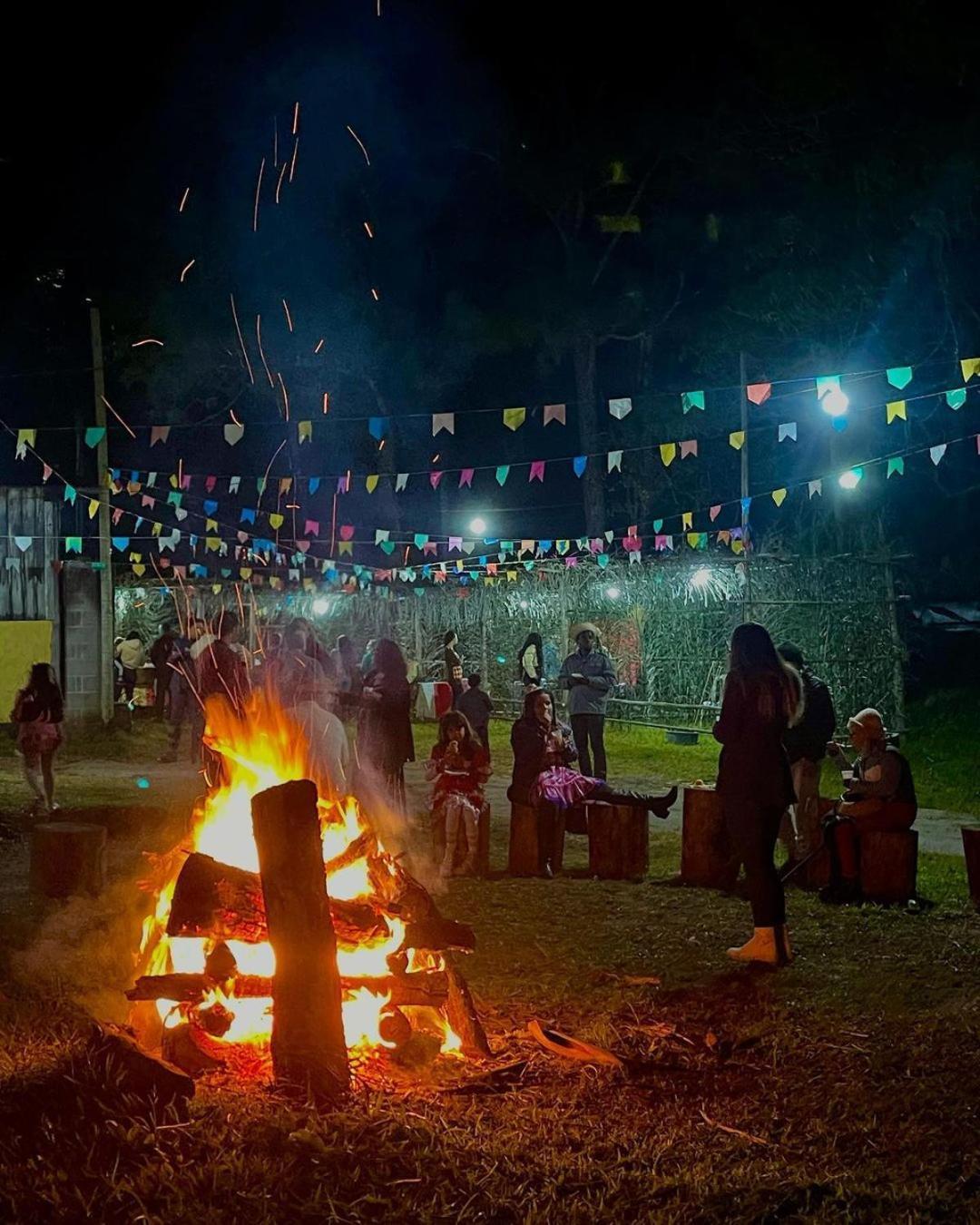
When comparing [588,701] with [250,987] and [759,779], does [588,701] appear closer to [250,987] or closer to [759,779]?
[759,779]

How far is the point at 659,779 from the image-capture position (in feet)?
52.3

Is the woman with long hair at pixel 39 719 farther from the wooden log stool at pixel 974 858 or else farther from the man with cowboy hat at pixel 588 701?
the wooden log stool at pixel 974 858

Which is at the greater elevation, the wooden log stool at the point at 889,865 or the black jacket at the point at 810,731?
the black jacket at the point at 810,731

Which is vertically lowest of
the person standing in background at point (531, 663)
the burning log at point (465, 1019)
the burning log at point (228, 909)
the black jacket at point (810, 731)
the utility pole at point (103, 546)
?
the burning log at point (465, 1019)

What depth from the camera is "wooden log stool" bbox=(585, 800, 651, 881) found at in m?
9.84

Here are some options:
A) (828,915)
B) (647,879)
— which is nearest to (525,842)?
(647,879)

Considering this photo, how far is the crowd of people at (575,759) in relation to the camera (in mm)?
7371

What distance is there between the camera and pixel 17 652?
67.9 feet

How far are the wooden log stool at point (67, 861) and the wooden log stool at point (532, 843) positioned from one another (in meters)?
3.25

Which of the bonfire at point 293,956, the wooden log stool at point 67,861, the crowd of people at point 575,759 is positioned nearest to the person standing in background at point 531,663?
the crowd of people at point 575,759

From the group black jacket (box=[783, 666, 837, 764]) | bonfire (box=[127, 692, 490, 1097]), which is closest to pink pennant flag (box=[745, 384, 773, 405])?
black jacket (box=[783, 666, 837, 764])

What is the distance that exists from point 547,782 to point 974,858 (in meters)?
3.24

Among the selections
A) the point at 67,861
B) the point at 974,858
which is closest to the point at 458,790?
the point at 67,861

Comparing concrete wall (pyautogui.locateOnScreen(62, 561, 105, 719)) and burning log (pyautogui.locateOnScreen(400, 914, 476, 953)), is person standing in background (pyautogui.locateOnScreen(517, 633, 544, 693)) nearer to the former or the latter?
concrete wall (pyautogui.locateOnScreen(62, 561, 105, 719))
